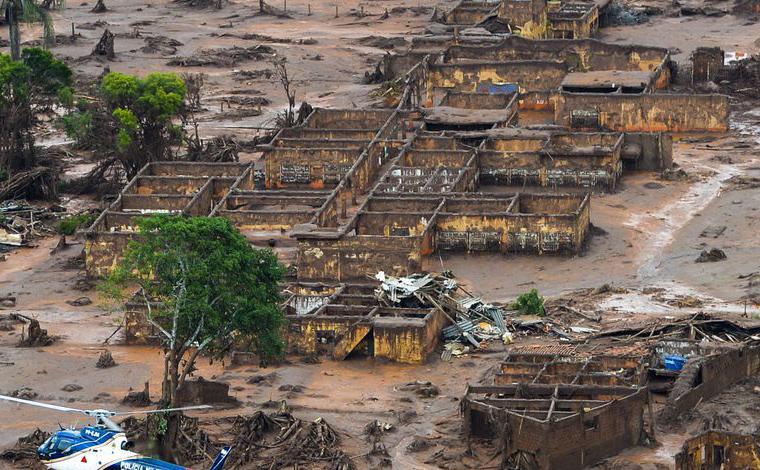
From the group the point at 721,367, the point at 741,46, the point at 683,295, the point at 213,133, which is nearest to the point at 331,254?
the point at 683,295

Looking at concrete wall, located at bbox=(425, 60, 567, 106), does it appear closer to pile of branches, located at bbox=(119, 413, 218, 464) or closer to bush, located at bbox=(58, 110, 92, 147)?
bush, located at bbox=(58, 110, 92, 147)

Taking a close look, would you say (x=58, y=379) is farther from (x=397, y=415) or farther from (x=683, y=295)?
(x=683, y=295)

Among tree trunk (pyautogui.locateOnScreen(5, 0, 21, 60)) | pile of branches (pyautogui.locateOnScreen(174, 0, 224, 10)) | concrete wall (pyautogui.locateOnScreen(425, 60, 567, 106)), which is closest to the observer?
tree trunk (pyautogui.locateOnScreen(5, 0, 21, 60))

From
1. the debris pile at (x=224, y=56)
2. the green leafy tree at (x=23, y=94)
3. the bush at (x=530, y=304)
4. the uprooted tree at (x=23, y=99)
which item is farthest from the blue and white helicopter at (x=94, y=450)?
the debris pile at (x=224, y=56)

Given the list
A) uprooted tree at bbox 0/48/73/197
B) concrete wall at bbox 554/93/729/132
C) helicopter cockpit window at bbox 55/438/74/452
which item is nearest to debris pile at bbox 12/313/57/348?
helicopter cockpit window at bbox 55/438/74/452

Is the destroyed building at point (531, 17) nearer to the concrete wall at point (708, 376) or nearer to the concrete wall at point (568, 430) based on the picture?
the concrete wall at point (708, 376)
